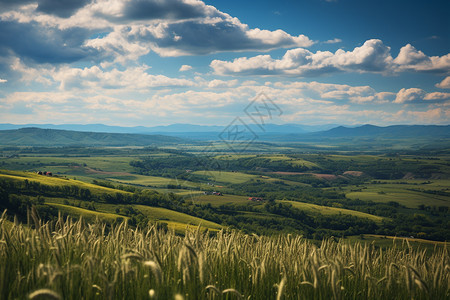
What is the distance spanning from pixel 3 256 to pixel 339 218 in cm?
17663

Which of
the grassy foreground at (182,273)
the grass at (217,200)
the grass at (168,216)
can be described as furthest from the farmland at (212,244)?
the grass at (217,200)

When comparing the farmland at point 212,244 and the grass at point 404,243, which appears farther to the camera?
the grass at point 404,243

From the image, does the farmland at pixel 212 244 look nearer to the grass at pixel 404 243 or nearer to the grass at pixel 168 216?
the grass at pixel 404 243

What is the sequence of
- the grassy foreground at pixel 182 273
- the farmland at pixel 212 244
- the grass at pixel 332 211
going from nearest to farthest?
the grassy foreground at pixel 182 273 → the farmland at pixel 212 244 → the grass at pixel 332 211

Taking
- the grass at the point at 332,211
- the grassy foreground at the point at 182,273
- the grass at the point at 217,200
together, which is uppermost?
the grassy foreground at the point at 182,273

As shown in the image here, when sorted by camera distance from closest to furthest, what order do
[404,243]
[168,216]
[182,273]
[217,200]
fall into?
1. [182,273]
2. [404,243]
3. [168,216]
4. [217,200]

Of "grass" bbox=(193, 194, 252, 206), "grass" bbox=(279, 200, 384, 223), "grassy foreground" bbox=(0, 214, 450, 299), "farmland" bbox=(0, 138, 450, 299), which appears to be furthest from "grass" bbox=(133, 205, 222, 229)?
"grassy foreground" bbox=(0, 214, 450, 299)

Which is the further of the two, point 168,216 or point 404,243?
point 168,216

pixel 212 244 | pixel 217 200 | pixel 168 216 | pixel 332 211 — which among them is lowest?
pixel 332 211

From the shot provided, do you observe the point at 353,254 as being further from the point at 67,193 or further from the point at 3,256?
the point at 67,193

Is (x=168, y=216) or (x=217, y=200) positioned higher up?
(x=168, y=216)

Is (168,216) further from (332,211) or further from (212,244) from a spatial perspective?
(212,244)

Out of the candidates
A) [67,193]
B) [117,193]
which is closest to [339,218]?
[117,193]

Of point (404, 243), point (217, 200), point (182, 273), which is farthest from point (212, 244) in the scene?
point (217, 200)
